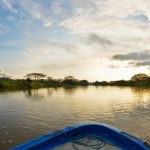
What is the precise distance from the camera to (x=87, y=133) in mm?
9141

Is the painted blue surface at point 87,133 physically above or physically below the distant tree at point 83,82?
below

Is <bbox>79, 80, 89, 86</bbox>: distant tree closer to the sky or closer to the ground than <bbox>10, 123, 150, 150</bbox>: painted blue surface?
closer to the sky

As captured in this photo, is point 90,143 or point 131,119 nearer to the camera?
point 90,143

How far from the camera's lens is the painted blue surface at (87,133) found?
24.4ft

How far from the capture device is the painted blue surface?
743 cm

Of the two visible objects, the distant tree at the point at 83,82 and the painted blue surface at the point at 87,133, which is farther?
the distant tree at the point at 83,82

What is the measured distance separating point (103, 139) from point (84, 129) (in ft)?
3.01

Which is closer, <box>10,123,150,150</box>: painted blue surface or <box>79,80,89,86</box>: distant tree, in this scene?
<box>10,123,150,150</box>: painted blue surface

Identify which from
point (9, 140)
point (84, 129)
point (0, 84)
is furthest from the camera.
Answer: point (0, 84)

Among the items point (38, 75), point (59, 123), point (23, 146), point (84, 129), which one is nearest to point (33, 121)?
point (59, 123)

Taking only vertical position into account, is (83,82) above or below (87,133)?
above

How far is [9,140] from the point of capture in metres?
12.5

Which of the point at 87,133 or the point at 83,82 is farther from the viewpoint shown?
the point at 83,82

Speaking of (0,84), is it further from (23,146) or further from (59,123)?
(23,146)
